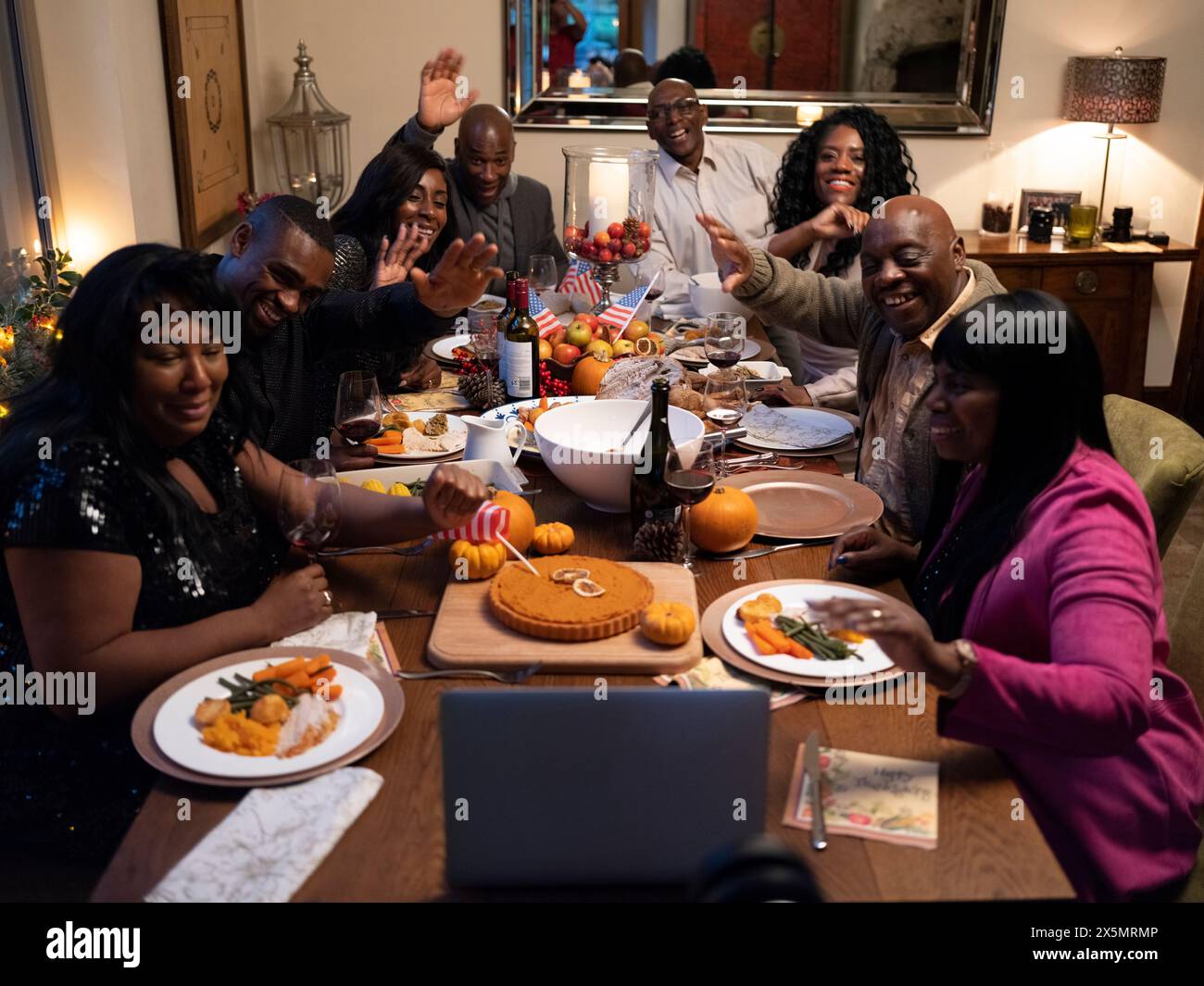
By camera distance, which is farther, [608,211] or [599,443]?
[608,211]

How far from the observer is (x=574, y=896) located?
116cm

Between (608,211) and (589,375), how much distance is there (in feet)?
3.19

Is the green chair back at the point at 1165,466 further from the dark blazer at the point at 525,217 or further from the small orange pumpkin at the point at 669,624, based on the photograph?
the dark blazer at the point at 525,217

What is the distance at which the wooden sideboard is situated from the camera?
14.8 ft

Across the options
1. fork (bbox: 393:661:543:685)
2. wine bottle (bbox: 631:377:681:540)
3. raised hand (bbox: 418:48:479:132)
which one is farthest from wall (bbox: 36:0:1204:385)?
fork (bbox: 393:661:543:685)

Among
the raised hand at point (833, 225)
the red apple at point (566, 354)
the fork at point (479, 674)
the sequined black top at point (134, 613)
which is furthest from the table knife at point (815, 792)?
the raised hand at point (833, 225)

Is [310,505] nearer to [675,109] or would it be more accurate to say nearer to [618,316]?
[618,316]

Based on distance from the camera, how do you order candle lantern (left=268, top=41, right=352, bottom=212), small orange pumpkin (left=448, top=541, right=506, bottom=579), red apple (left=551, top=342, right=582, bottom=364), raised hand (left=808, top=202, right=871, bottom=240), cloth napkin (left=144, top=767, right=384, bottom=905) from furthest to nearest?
candle lantern (left=268, top=41, right=352, bottom=212), raised hand (left=808, top=202, right=871, bottom=240), red apple (left=551, top=342, right=582, bottom=364), small orange pumpkin (left=448, top=541, right=506, bottom=579), cloth napkin (left=144, top=767, right=384, bottom=905)

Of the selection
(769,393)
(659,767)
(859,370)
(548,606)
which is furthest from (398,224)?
(659,767)

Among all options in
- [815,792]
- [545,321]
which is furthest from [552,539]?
[545,321]

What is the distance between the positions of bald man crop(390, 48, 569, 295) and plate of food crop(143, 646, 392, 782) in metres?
2.26

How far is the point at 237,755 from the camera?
4.26 ft

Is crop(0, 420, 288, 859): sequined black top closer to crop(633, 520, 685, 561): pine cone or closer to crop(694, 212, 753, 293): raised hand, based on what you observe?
crop(633, 520, 685, 561): pine cone
